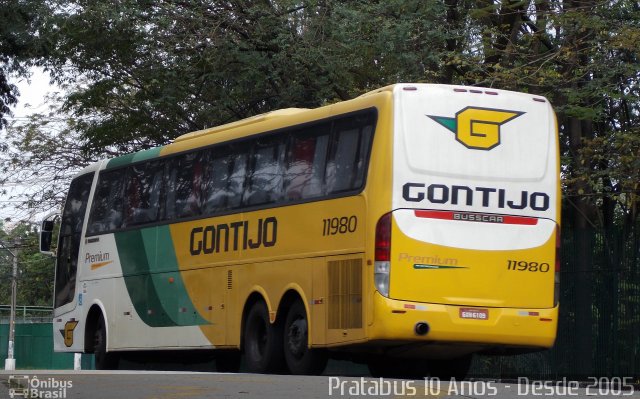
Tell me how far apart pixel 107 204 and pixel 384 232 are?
8545mm

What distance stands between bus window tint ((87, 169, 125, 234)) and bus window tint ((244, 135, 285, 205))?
4575mm

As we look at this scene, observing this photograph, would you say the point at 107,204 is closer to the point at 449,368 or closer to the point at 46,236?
the point at 46,236

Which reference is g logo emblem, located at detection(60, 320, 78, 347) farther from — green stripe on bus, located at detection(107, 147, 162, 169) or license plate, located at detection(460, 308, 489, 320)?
license plate, located at detection(460, 308, 489, 320)

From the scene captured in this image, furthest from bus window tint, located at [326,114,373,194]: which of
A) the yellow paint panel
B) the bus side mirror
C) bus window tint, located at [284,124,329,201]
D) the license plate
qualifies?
the bus side mirror

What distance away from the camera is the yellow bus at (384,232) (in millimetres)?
15148

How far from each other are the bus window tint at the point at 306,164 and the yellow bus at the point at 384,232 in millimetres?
24

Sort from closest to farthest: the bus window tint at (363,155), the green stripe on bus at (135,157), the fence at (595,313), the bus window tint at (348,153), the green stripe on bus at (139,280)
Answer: the bus window tint at (363,155), the bus window tint at (348,153), the fence at (595,313), the green stripe on bus at (139,280), the green stripe on bus at (135,157)

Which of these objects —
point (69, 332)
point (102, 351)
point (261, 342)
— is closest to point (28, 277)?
point (69, 332)

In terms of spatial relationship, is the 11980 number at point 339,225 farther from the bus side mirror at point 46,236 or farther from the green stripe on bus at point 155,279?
the bus side mirror at point 46,236

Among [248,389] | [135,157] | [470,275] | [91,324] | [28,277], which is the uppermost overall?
[28,277]

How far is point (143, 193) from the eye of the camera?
69.2 ft

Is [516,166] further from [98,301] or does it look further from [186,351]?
[98,301]

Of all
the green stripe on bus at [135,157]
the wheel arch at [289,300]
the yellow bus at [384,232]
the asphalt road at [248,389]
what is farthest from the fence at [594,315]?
the asphalt road at [248,389]

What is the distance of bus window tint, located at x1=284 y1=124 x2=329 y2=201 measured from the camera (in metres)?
16.4
